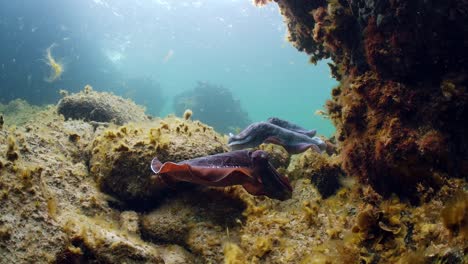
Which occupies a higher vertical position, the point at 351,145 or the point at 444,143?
the point at 351,145

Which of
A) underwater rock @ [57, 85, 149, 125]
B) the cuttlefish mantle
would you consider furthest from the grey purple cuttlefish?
underwater rock @ [57, 85, 149, 125]

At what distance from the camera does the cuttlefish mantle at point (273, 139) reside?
433 cm

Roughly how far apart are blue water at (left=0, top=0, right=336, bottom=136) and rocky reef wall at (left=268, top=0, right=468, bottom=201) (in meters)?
2.77

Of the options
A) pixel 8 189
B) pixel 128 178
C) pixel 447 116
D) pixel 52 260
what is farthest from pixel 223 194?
pixel 447 116

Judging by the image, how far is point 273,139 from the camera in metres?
4.35

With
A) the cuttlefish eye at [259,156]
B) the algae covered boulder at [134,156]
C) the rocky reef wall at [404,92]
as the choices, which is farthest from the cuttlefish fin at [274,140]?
the rocky reef wall at [404,92]

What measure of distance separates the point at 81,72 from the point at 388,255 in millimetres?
26954

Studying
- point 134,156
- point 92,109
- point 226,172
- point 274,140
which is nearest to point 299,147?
point 274,140

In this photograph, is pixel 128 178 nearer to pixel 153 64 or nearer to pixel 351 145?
pixel 351 145

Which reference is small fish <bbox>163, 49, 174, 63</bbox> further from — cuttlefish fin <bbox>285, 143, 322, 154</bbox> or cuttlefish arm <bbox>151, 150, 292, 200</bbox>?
cuttlefish arm <bbox>151, 150, 292, 200</bbox>

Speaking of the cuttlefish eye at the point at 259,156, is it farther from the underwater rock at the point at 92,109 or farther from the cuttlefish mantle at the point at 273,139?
the underwater rock at the point at 92,109

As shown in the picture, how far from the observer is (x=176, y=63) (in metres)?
55.8

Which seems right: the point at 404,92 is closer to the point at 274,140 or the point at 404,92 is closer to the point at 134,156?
the point at 274,140

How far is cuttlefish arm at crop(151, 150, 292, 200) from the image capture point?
298 cm
